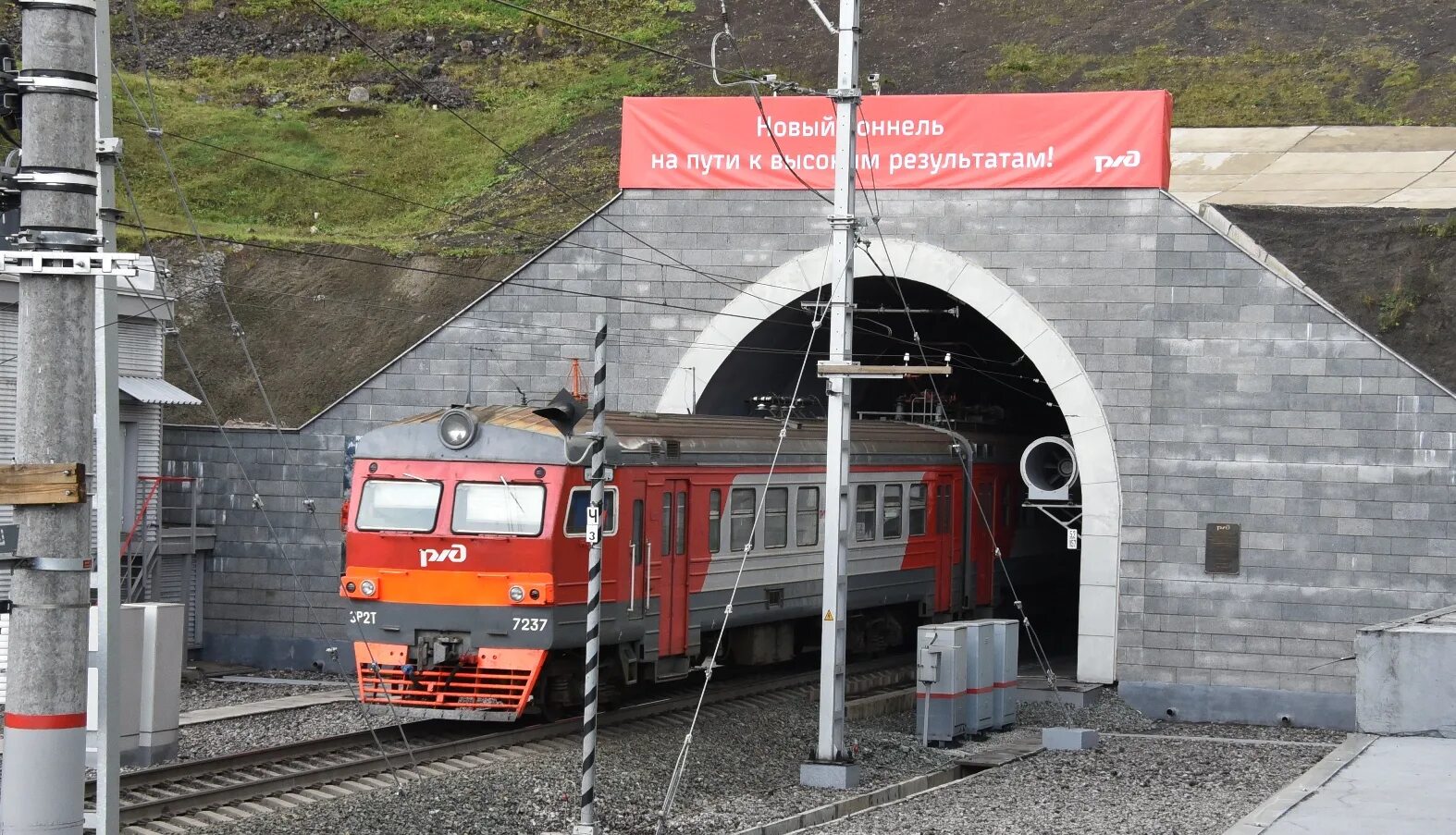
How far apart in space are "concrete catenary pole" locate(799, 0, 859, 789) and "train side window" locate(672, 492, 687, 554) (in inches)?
93.4

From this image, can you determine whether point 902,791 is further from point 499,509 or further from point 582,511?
point 499,509

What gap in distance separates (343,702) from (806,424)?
670 centimetres

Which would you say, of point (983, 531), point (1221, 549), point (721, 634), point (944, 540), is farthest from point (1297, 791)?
point (983, 531)

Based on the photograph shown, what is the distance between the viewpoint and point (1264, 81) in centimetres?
4550

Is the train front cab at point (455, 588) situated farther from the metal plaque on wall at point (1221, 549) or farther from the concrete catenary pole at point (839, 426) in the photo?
the metal plaque on wall at point (1221, 549)

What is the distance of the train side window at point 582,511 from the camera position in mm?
15211

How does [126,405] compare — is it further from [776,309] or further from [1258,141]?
[1258,141]

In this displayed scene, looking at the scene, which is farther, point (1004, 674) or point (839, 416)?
point (1004, 674)

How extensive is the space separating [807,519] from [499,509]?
561cm

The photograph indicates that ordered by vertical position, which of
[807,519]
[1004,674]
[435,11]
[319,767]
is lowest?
[319,767]

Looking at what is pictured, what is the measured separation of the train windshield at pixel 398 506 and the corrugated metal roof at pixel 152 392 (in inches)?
232

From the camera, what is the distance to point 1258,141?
36500 mm

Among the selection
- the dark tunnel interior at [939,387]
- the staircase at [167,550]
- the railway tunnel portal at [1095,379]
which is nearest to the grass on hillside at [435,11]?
the dark tunnel interior at [939,387]

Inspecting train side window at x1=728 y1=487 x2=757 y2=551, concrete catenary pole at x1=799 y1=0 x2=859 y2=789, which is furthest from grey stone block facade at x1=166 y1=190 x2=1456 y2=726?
concrete catenary pole at x1=799 y1=0 x2=859 y2=789
